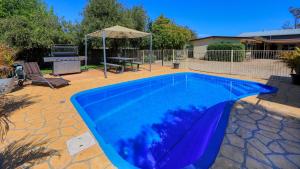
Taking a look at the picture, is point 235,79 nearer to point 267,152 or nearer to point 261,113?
point 261,113

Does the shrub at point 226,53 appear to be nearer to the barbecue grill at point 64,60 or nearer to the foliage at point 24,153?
the barbecue grill at point 64,60

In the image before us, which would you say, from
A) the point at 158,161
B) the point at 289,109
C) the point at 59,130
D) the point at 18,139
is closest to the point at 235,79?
the point at 289,109

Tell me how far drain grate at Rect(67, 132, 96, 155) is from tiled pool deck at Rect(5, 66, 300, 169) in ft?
0.32

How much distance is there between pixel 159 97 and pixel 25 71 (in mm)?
6101

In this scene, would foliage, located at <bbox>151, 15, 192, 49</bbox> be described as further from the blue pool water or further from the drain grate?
the drain grate

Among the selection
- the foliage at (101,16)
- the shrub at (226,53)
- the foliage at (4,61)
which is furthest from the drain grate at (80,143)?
the shrub at (226,53)

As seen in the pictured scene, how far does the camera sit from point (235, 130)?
368cm

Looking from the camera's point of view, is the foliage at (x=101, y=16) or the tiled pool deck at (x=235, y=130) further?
the foliage at (x=101, y=16)

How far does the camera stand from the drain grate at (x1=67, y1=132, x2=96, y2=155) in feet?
9.83

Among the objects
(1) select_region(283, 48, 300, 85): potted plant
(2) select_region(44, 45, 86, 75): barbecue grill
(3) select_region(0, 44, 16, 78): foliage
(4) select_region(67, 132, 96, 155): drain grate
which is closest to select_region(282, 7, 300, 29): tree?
(1) select_region(283, 48, 300, 85): potted plant

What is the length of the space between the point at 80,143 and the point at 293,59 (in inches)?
364

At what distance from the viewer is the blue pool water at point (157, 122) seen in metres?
3.16

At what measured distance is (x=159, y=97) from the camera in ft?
23.2

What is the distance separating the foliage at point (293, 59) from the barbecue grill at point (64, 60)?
36.8 ft
